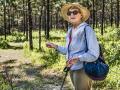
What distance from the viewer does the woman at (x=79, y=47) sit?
5.09m

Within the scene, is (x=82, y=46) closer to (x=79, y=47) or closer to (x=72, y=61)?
(x=79, y=47)

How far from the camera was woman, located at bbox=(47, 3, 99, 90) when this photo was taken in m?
5.09

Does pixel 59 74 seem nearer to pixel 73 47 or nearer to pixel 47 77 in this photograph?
pixel 47 77

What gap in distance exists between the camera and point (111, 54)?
1678 centimetres

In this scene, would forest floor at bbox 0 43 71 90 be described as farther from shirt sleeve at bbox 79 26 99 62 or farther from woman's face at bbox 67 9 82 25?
shirt sleeve at bbox 79 26 99 62

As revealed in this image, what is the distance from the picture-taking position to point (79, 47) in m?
5.29

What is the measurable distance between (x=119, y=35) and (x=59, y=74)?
13599mm

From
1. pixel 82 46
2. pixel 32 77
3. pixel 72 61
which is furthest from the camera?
pixel 32 77

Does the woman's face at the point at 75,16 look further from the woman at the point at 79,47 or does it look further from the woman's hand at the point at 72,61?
the woman's hand at the point at 72,61

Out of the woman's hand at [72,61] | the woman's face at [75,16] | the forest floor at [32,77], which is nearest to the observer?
the woman's hand at [72,61]

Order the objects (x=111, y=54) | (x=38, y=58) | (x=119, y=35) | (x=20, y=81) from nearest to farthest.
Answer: (x=20, y=81) → (x=111, y=54) → (x=38, y=58) → (x=119, y=35)

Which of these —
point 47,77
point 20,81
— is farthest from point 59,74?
point 20,81

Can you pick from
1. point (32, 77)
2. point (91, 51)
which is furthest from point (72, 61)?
point (32, 77)

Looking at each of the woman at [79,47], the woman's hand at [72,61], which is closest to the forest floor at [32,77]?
the woman at [79,47]
